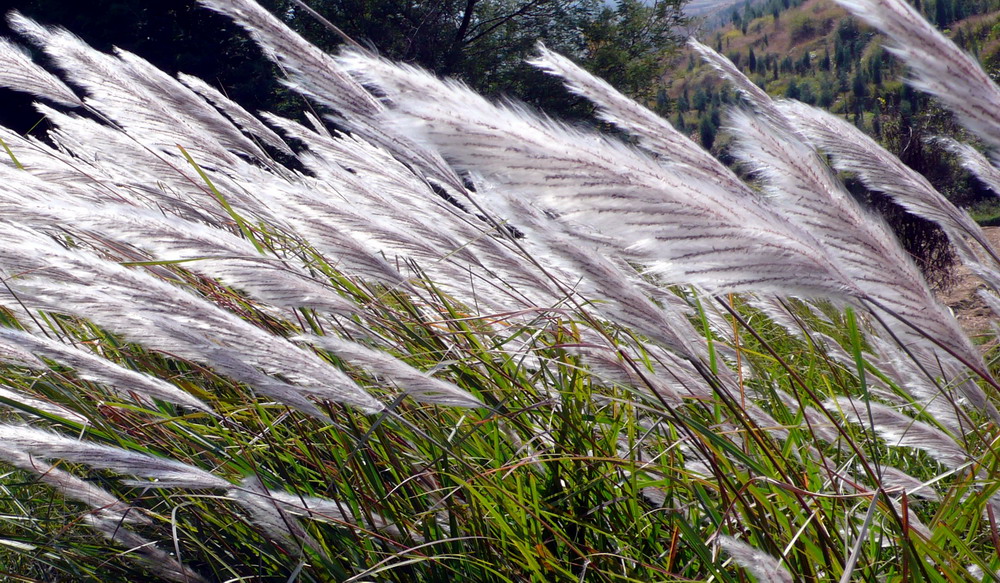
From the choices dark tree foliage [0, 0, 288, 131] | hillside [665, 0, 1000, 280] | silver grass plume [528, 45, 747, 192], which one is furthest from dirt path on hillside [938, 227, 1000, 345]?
dark tree foliage [0, 0, 288, 131]

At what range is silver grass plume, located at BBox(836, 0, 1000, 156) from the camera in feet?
3.38

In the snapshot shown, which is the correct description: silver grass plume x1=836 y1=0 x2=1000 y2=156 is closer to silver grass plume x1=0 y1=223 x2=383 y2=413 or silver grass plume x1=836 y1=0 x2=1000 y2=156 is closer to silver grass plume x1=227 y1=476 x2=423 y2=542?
silver grass plume x1=0 y1=223 x2=383 y2=413

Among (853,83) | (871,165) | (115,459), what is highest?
(853,83)

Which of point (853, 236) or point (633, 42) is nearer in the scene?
point (853, 236)

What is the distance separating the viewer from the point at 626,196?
800mm

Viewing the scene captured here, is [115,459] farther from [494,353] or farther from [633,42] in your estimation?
[633,42]

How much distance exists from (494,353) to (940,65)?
2.96 feet

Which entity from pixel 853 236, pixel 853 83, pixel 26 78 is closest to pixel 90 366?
pixel 853 236

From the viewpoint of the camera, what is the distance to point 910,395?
70.4 inches

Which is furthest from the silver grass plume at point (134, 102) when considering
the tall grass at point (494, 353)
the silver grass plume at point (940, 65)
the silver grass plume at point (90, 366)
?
the silver grass plume at point (940, 65)

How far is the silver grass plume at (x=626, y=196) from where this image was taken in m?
0.79

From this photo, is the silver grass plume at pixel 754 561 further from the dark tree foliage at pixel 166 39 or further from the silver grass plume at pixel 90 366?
the dark tree foliage at pixel 166 39

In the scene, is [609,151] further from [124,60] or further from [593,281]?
[124,60]

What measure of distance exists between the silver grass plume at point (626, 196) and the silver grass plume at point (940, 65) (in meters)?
0.36
